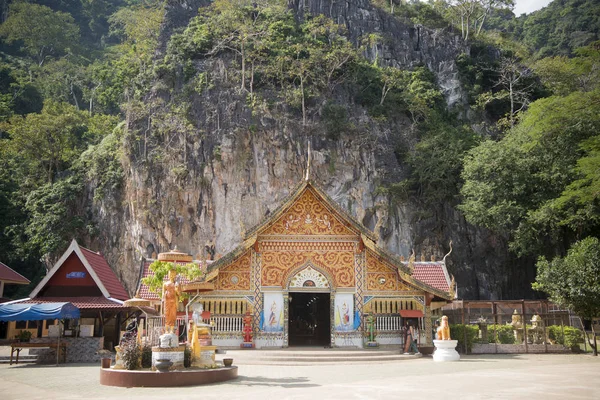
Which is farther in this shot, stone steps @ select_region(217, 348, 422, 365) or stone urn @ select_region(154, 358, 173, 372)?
stone steps @ select_region(217, 348, 422, 365)

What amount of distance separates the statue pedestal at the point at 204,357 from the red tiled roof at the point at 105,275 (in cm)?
892

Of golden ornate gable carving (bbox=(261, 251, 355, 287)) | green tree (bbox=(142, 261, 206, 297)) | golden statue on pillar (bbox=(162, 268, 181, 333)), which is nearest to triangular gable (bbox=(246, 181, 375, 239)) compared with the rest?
golden ornate gable carving (bbox=(261, 251, 355, 287))

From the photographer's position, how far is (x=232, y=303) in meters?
18.8

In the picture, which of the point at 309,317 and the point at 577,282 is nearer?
the point at 577,282

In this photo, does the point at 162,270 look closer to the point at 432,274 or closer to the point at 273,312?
the point at 273,312

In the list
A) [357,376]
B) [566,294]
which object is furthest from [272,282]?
[566,294]

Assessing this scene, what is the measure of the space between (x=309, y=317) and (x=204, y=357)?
14.1 metres

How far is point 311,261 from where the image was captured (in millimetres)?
19188

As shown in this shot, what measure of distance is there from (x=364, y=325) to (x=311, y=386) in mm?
8483

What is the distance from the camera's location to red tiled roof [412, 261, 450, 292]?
2138 cm

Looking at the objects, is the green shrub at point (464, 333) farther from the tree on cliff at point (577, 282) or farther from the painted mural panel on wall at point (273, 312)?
the painted mural panel on wall at point (273, 312)

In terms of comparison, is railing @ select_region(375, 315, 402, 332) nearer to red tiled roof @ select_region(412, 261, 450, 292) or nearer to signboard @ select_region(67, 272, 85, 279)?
red tiled roof @ select_region(412, 261, 450, 292)

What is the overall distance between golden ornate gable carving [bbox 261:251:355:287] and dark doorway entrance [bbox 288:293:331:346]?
168 inches

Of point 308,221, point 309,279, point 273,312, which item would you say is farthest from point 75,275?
point 308,221
